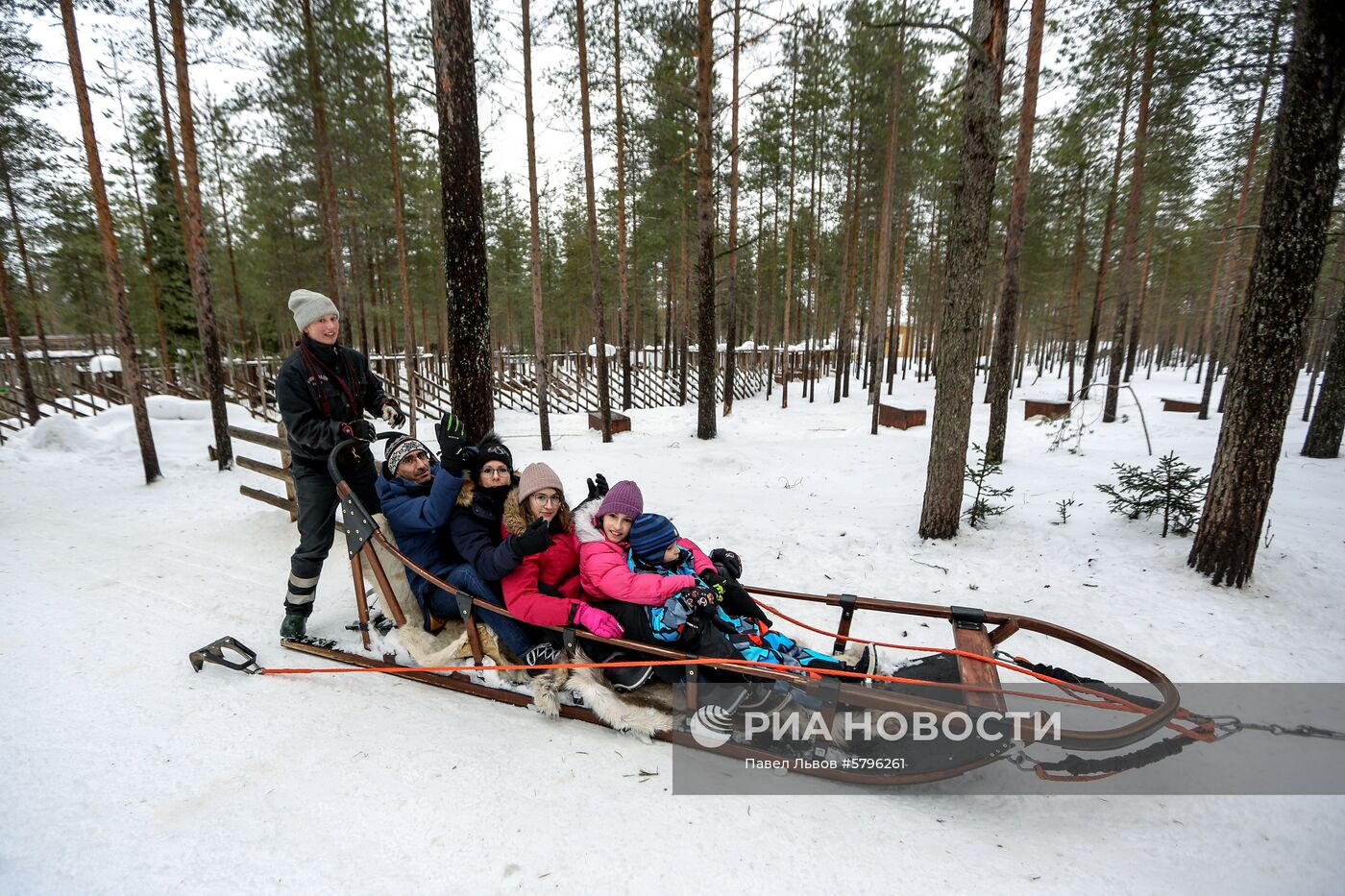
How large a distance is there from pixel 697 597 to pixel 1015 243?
915 cm

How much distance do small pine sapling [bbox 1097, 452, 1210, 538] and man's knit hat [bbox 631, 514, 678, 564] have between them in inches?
203

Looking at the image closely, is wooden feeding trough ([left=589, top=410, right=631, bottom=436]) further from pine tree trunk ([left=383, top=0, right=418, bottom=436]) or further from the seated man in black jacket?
the seated man in black jacket

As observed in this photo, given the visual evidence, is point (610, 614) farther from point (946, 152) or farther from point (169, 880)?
point (946, 152)

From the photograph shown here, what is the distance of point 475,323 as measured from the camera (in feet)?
17.8

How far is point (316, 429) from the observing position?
3488mm

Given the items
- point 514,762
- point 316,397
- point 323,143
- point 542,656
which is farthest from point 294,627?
point 323,143

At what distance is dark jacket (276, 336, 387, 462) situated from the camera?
348 cm

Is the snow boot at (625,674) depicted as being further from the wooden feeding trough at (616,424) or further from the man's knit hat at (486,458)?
the wooden feeding trough at (616,424)

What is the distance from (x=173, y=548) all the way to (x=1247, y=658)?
9367mm

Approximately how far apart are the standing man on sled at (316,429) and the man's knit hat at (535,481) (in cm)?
99

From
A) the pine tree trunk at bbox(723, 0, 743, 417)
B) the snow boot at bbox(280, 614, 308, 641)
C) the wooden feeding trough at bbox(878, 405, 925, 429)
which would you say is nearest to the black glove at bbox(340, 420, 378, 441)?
the snow boot at bbox(280, 614, 308, 641)

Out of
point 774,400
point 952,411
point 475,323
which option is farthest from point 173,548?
point 774,400

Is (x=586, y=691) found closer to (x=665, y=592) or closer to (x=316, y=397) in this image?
(x=665, y=592)

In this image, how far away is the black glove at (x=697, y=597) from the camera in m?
2.84
